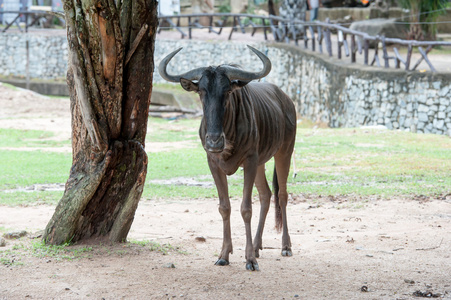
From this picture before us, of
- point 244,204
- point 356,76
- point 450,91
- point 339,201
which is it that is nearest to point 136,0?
point 244,204

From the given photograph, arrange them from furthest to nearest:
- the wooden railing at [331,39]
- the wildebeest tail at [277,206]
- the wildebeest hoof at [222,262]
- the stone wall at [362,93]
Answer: the wooden railing at [331,39] → the stone wall at [362,93] → the wildebeest tail at [277,206] → the wildebeest hoof at [222,262]

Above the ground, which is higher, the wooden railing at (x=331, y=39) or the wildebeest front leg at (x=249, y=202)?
the wooden railing at (x=331, y=39)

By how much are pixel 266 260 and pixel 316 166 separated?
685 centimetres

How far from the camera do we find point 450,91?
15867mm

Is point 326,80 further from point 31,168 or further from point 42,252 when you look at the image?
point 42,252

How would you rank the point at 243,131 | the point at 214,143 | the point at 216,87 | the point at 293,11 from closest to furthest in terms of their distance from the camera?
the point at 214,143
the point at 216,87
the point at 243,131
the point at 293,11

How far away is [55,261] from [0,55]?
93.0 feet

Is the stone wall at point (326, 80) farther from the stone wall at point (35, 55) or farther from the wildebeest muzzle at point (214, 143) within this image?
the wildebeest muzzle at point (214, 143)

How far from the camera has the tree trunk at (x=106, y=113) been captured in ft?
20.9

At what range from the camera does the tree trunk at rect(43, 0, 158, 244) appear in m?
6.37

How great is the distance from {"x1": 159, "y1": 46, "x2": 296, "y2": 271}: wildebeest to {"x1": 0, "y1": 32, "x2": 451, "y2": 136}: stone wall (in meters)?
9.93

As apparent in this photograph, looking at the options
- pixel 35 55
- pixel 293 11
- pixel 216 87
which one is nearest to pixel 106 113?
pixel 216 87

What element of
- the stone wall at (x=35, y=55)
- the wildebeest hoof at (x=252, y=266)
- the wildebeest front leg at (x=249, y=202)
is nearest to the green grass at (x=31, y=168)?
the wildebeest front leg at (x=249, y=202)

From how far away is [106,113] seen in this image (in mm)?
6547
